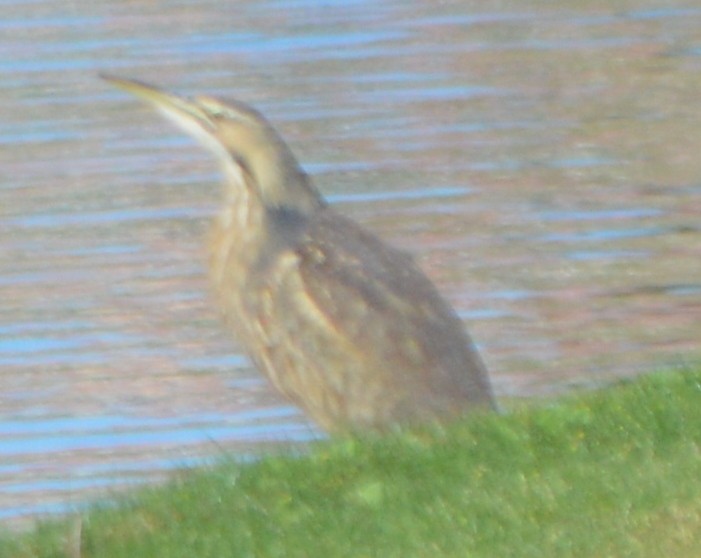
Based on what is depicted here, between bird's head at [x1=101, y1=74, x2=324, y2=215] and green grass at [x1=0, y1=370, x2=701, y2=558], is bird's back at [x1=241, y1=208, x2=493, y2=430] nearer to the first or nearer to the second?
bird's head at [x1=101, y1=74, x2=324, y2=215]

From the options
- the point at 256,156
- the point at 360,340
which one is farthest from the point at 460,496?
the point at 256,156

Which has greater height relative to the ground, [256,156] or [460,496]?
[256,156]

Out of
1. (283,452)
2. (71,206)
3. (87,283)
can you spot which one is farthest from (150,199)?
(283,452)

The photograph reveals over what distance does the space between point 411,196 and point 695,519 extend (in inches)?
357

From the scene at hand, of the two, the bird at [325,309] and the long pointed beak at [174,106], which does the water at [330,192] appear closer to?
the bird at [325,309]

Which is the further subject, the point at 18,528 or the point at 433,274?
the point at 433,274

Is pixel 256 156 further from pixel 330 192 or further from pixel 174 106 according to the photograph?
pixel 330 192

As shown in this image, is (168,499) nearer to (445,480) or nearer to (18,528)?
(445,480)

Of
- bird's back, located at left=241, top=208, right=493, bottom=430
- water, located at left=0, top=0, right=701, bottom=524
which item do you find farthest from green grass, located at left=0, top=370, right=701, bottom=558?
water, located at left=0, top=0, right=701, bottom=524

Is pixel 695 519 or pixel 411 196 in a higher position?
pixel 695 519

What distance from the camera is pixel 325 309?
30.9ft

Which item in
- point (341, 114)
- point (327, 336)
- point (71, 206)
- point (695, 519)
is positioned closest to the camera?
point (695, 519)

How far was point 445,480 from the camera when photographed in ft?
24.9

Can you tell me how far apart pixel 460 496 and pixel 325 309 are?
2.15 metres
